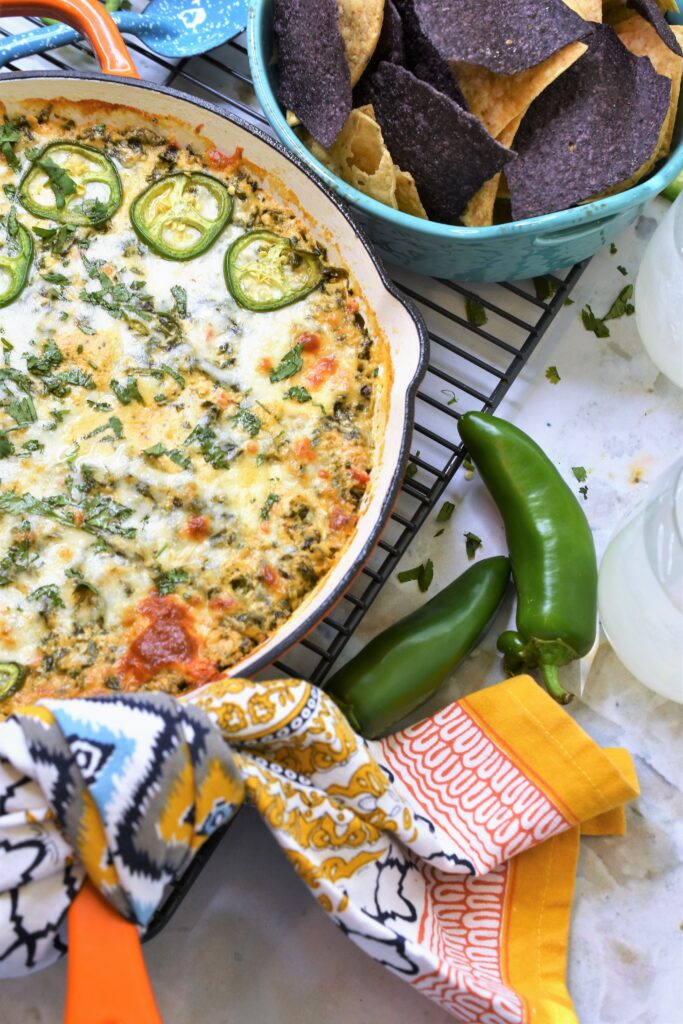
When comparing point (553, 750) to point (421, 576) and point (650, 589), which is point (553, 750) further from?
point (421, 576)

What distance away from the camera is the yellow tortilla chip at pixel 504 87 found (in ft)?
8.20

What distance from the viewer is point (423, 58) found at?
103 inches

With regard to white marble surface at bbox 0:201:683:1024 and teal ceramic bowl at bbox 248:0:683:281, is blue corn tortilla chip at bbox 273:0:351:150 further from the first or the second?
white marble surface at bbox 0:201:683:1024

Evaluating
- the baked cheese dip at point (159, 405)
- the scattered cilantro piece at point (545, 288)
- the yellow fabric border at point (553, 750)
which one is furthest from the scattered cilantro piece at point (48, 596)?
the scattered cilantro piece at point (545, 288)

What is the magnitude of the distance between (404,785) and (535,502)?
77cm

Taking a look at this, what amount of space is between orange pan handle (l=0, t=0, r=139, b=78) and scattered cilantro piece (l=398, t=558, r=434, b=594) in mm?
1459

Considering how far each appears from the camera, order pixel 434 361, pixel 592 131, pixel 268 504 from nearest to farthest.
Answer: pixel 268 504 < pixel 592 131 < pixel 434 361

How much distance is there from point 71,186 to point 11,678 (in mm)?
1291

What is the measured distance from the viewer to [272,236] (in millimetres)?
2693

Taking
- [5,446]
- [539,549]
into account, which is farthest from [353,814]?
[5,446]

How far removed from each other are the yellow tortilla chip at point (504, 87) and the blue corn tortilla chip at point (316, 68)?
1.00 ft

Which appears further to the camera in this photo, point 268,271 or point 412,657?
point 268,271

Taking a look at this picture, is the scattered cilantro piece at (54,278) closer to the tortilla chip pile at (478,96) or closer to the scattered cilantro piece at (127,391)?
the scattered cilantro piece at (127,391)

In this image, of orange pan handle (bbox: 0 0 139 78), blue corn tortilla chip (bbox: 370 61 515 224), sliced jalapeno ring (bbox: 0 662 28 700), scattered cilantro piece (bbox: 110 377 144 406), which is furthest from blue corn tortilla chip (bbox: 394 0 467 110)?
sliced jalapeno ring (bbox: 0 662 28 700)
